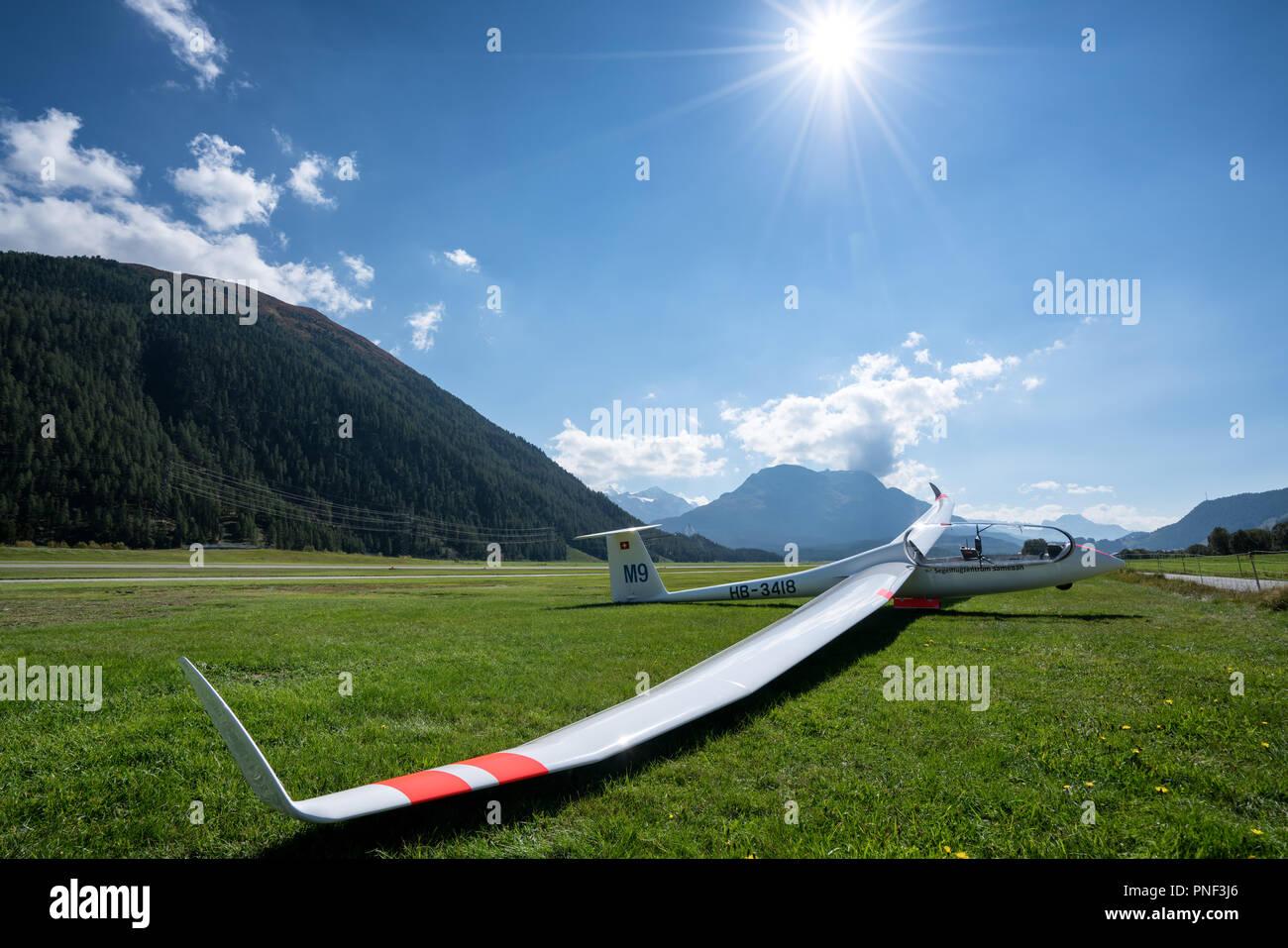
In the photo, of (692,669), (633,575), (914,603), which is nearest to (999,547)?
(914,603)

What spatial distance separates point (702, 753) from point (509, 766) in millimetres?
1921

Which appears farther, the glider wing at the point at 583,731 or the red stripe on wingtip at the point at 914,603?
the red stripe on wingtip at the point at 914,603

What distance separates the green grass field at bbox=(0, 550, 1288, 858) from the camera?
135 inches

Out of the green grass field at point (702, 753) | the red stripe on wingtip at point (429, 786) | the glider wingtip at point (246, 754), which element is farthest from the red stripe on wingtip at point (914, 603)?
the glider wingtip at point (246, 754)

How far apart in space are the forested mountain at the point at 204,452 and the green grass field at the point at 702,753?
5061 inches

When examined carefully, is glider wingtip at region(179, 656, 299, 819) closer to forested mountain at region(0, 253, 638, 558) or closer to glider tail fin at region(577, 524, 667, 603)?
glider tail fin at region(577, 524, 667, 603)

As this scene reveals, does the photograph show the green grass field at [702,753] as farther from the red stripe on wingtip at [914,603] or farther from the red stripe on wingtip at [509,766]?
the red stripe on wingtip at [914,603]

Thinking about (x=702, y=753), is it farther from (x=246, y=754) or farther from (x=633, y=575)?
(x=633, y=575)

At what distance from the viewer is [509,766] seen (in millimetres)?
3664

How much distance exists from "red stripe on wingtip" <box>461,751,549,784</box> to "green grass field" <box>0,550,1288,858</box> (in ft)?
1.21

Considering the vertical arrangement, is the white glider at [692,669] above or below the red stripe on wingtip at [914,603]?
above

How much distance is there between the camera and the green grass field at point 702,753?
3.42 metres
